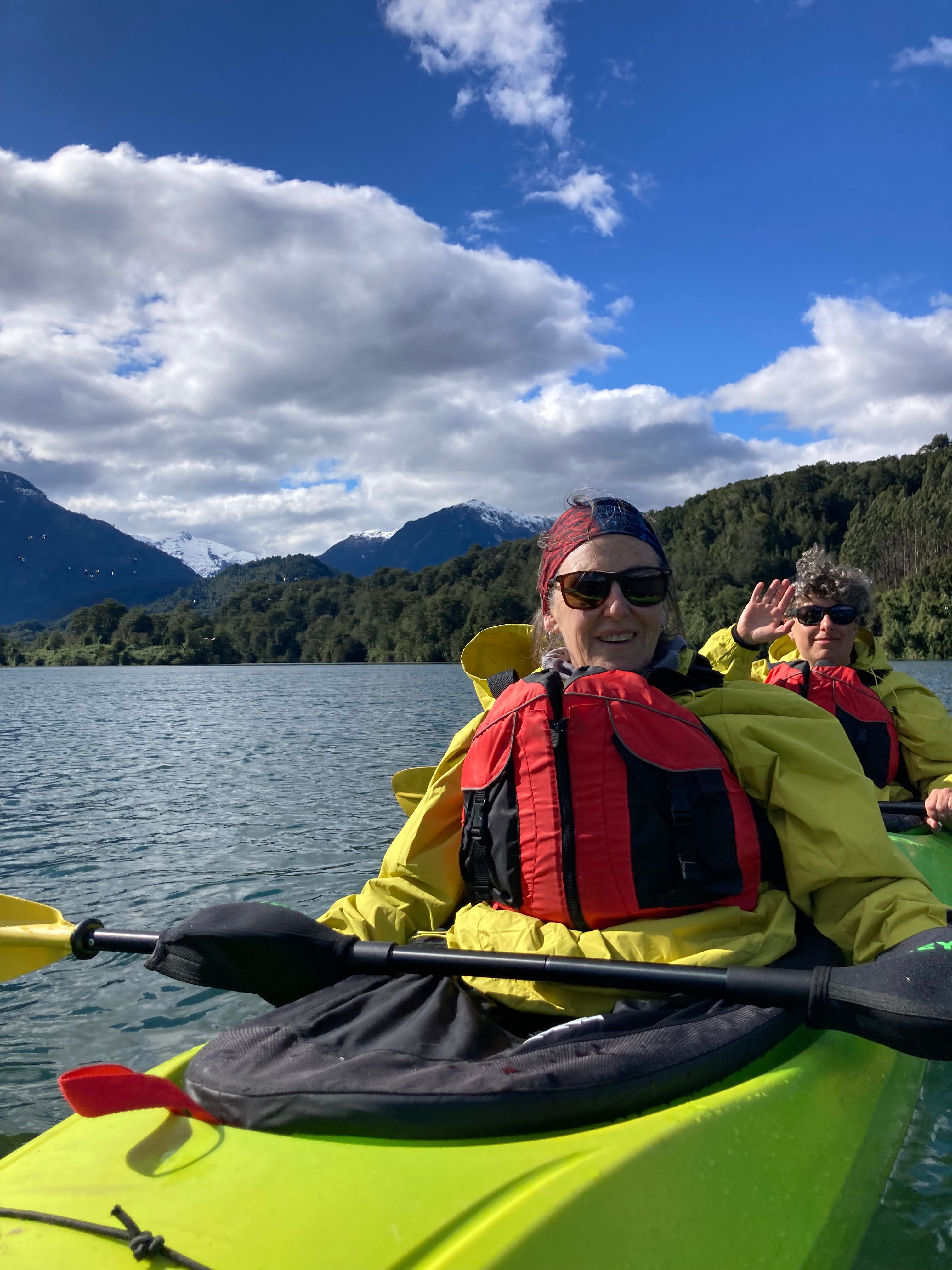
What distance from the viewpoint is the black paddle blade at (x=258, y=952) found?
262 centimetres

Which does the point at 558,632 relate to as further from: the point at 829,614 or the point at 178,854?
the point at 178,854

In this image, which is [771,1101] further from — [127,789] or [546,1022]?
[127,789]

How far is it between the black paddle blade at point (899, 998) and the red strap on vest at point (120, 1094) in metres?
1.57

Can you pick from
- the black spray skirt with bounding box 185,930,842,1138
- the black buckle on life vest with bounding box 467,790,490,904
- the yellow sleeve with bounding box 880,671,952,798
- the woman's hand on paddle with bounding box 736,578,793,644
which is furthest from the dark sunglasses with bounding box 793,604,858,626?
the black buckle on life vest with bounding box 467,790,490,904

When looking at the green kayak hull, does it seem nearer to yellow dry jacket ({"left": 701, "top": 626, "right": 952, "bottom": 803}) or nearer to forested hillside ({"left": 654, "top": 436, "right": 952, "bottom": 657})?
yellow dry jacket ({"left": 701, "top": 626, "right": 952, "bottom": 803})

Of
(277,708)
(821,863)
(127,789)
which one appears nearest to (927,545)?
(277,708)

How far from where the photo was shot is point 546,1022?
2.48 metres

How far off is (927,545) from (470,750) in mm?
116985

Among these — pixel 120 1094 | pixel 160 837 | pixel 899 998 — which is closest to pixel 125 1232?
pixel 120 1094

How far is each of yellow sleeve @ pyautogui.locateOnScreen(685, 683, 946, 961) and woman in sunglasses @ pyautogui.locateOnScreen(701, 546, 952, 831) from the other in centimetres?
311

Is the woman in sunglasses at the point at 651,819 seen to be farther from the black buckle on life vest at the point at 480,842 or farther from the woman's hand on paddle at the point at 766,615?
the woman's hand on paddle at the point at 766,615

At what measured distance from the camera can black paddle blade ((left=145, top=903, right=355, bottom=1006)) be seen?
262cm

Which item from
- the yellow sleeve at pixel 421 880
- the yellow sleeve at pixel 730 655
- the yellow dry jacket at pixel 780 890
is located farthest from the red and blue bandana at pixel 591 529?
the yellow sleeve at pixel 730 655

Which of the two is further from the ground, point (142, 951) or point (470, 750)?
point (470, 750)
